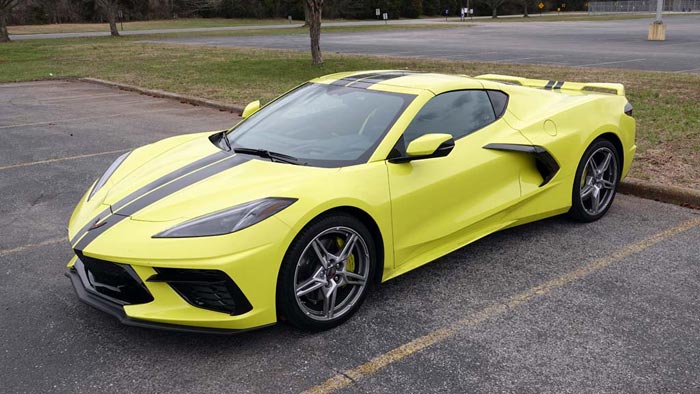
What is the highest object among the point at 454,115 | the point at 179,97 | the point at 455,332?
the point at 454,115

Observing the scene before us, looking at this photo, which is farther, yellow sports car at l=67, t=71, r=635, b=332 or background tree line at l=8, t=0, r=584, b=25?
background tree line at l=8, t=0, r=584, b=25

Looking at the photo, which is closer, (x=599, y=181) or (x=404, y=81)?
(x=404, y=81)

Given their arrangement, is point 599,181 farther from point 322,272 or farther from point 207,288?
point 207,288

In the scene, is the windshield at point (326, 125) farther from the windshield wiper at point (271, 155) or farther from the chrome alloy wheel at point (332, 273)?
the chrome alloy wheel at point (332, 273)

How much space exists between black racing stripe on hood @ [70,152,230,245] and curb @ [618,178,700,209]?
4015mm

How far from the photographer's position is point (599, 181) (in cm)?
526

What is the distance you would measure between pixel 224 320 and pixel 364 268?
895 millimetres

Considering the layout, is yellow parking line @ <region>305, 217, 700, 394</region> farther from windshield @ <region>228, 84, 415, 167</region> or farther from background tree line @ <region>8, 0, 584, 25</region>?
background tree line @ <region>8, 0, 584, 25</region>

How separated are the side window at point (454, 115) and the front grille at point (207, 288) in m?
1.49

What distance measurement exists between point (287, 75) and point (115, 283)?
1286cm

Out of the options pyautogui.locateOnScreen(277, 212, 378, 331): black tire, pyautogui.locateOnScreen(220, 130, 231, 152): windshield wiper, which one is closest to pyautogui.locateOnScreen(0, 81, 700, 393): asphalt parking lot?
pyautogui.locateOnScreen(277, 212, 378, 331): black tire

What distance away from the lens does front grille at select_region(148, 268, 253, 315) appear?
122 inches

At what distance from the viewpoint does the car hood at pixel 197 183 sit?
3.38 meters

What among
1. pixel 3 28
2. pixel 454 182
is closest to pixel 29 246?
pixel 454 182
